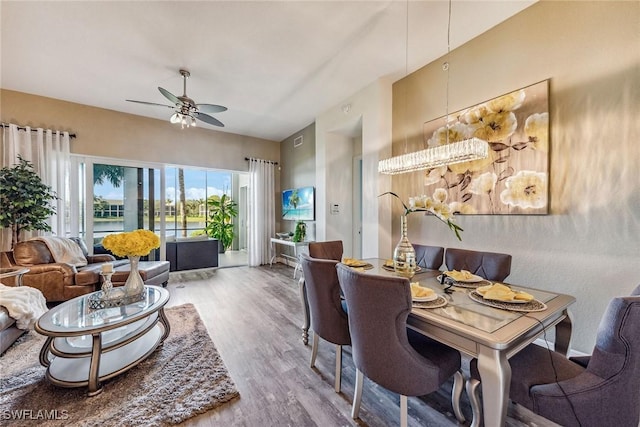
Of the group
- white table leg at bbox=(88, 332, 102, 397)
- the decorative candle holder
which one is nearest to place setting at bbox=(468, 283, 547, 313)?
white table leg at bbox=(88, 332, 102, 397)

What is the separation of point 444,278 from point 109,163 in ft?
18.3

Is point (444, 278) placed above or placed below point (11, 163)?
below

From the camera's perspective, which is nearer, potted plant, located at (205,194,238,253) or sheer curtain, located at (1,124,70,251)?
sheer curtain, located at (1,124,70,251)

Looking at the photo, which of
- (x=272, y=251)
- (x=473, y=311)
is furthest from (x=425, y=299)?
(x=272, y=251)

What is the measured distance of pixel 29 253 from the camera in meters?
2.99

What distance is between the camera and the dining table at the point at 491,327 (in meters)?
1.04

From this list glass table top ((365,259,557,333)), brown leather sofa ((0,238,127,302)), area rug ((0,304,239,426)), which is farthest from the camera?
brown leather sofa ((0,238,127,302))

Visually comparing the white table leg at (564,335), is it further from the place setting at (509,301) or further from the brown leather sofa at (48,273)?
the brown leather sofa at (48,273)

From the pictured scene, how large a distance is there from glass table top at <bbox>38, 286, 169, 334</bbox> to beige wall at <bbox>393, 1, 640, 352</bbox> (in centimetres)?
321

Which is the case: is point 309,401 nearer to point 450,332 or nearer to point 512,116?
point 450,332

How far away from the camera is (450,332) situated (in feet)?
3.94

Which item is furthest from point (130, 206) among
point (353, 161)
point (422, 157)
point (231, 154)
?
point (422, 157)

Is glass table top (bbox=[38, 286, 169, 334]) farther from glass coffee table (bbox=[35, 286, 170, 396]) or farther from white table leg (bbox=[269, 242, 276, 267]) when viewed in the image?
white table leg (bbox=[269, 242, 276, 267])

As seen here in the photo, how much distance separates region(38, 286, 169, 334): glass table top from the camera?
5.28ft
